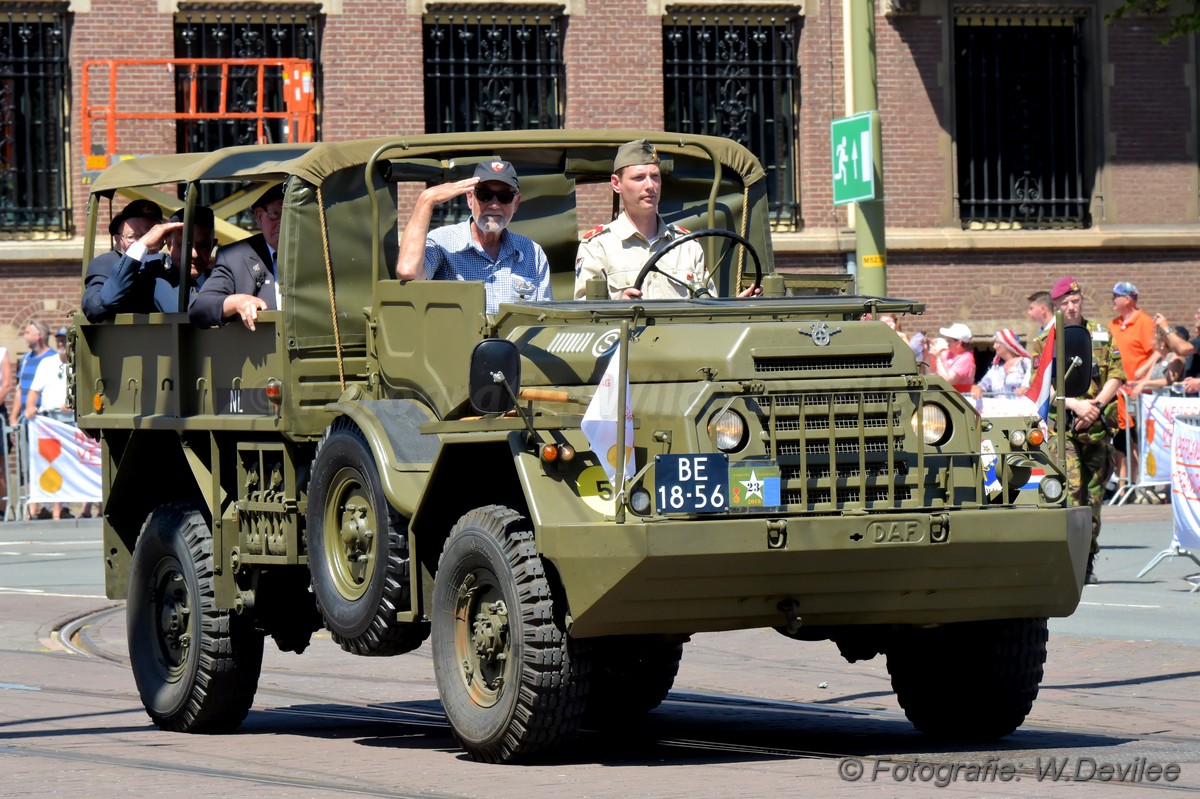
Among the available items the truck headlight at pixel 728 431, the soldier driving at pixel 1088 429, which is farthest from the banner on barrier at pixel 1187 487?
the truck headlight at pixel 728 431

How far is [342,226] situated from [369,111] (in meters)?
16.8

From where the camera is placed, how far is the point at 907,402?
816 centimetres

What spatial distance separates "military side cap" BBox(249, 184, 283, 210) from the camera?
1020cm

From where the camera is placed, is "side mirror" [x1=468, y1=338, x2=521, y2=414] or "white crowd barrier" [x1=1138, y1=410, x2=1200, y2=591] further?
"white crowd barrier" [x1=1138, y1=410, x2=1200, y2=591]

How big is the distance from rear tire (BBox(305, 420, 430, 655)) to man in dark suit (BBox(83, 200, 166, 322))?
74.3 inches

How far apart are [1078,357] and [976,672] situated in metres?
1.26

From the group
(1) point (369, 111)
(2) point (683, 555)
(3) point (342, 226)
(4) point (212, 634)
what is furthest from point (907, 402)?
(1) point (369, 111)

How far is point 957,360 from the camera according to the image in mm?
17812

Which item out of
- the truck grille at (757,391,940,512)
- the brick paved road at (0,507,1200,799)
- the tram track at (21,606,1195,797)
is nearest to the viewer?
the brick paved road at (0,507,1200,799)

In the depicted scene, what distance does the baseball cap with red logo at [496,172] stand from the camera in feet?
30.8

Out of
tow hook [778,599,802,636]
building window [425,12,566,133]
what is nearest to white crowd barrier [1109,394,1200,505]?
building window [425,12,566,133]

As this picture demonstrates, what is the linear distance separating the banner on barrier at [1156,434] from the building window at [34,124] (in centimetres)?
1202

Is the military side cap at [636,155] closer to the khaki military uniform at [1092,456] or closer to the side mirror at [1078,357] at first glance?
the side mirror at [1078,357]

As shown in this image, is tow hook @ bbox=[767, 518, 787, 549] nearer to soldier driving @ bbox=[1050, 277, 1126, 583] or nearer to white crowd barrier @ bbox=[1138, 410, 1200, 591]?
soldier driving @ bbox=[1050, 277, 1126, 583]
